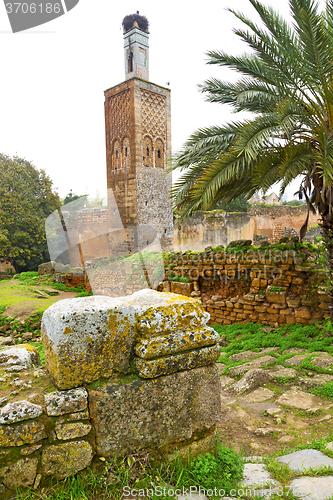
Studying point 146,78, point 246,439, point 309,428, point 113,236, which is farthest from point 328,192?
point 146,78

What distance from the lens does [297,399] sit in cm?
344

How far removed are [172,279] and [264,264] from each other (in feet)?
9.85

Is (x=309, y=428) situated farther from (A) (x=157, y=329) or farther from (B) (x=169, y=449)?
(A) (x=157, y=329)

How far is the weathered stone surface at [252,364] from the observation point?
14.6 feet

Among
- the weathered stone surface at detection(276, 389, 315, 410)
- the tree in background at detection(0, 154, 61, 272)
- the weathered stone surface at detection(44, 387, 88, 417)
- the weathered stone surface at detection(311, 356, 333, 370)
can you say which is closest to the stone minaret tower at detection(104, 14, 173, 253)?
the tree in background at detection(0, 154, 61, 272)

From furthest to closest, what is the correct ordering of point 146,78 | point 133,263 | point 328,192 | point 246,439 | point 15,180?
point 15,180
point 146,78
point 133,263
point 328,192
point 246,439

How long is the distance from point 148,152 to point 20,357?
1670cm

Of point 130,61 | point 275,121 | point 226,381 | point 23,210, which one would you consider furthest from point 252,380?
point 130,61

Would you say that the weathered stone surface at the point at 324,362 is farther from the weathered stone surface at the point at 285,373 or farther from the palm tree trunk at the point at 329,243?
the palm tree trunk at the point at 329,243

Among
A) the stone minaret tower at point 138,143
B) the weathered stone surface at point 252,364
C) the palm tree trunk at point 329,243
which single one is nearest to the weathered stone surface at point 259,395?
the weathered stone surface at point 252,364

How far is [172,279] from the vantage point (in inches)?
348

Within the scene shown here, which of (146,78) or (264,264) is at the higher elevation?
(146,78)

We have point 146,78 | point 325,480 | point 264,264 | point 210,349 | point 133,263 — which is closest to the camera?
point 325,480

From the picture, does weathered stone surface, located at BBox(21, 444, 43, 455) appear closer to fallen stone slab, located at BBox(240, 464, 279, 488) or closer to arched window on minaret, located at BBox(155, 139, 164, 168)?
fallen stone slab, located at BBox(240, 464, 279, 488)
